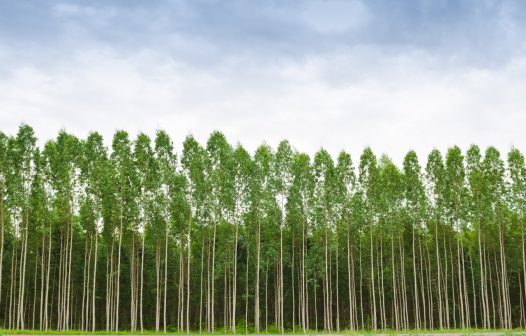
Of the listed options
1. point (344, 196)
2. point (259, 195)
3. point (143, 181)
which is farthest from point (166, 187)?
point (344, 196)

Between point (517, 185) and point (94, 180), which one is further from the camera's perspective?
point (517, 185)

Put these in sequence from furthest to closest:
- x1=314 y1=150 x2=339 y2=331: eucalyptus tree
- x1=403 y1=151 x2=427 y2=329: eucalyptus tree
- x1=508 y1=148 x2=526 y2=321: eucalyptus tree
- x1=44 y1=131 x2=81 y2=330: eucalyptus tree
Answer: x1=403 y1=151 x2=427 y2=329: eucalyptus tree, x1=314 y1=150 x2=339 y2=331: eucalyptus tree, x1=508 y1=148 x2=526 y2=321: eucalyptus tree, x1=44 y1=131 x2=81 y2=330: eucalyptus tree

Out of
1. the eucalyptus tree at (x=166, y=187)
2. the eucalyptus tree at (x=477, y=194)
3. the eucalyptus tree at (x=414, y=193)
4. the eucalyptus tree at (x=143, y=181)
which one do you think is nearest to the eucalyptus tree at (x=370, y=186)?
the eucalyptus tree at (x=414, y=193)

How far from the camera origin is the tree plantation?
43.4 m

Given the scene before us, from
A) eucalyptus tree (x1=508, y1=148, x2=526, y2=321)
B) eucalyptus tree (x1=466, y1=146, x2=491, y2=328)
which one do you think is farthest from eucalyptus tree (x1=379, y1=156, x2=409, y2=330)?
eucalyptus tree (x1=508, y1=148, x2=526, y2=321)

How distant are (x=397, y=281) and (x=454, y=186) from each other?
12.9m

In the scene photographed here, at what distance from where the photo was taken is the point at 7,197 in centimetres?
4169

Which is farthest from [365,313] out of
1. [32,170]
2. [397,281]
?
[32,170]

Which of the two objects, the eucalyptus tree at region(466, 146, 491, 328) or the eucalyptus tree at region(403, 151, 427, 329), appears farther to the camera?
the eucalyptus tree at region(403, 151, 427, 329)

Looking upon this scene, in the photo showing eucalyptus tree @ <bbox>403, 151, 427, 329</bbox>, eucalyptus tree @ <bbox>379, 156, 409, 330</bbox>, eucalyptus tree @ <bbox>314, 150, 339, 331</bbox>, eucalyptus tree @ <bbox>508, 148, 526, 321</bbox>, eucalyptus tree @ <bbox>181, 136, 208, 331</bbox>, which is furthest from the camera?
eucalyptus tree @ <bbox>403, 151, 427, 329</bbox>

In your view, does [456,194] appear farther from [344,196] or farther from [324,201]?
[324,201]

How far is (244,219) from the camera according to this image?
46.3 meters

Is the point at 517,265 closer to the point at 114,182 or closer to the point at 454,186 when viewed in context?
the point at 454,186

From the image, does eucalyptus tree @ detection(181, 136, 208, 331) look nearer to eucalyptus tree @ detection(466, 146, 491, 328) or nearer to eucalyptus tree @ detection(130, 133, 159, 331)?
eucalyptus tree @ detection(130, 133, 159, 331)
